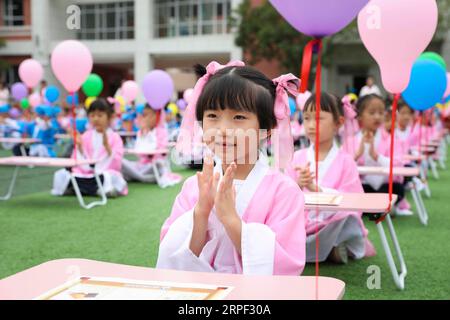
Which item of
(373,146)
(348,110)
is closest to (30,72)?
(373,146)

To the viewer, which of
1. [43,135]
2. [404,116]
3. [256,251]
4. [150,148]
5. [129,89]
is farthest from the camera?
[129,89]

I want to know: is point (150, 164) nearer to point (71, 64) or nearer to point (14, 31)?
point (71, 64)

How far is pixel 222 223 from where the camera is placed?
5.78 ft

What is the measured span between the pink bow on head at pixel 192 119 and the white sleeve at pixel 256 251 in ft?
1.38

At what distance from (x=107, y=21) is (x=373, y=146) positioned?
24313mm

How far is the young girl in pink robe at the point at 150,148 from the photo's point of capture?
7.83 meters

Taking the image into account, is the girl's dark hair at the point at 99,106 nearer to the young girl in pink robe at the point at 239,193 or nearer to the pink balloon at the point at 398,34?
the pink balloon at the point at 398,34

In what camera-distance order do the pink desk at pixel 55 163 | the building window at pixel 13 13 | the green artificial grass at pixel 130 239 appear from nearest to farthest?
1. the green artificial grass at pixel 130 239
2. the pink desk at pixel 55 163
3. the building window at pixel 13 13

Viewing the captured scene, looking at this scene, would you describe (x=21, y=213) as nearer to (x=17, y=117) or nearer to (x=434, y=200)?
(x=434, y=200)

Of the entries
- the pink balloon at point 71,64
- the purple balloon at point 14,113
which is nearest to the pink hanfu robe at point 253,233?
the pink balloon at point 71,64

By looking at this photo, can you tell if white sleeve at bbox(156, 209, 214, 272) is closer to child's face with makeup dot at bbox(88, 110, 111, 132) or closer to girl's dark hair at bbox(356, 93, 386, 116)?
girl's dark hair at bbox(356, 93, 386, 116)

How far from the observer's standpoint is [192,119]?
195 centimetres
